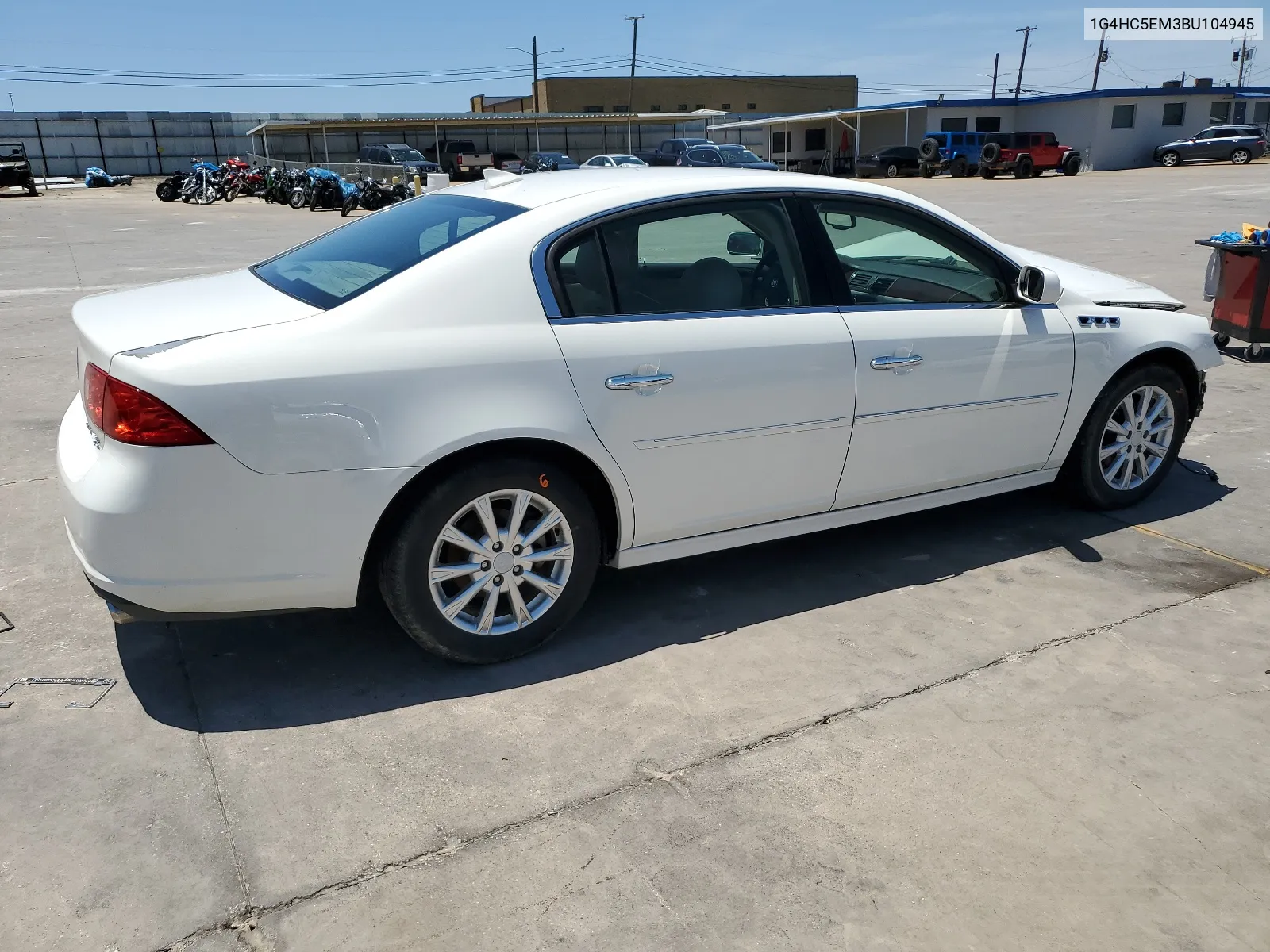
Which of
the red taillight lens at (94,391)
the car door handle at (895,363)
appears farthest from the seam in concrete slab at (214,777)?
the car door handle at (895,363)

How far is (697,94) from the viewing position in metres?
84.2

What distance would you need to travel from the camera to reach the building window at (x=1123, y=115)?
1807 inches

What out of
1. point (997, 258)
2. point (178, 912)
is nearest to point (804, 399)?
point (997, 258)

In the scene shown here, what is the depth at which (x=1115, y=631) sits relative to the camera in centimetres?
387

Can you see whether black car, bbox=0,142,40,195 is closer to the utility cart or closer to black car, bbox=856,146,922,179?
black car, bbox=856,146,922,179

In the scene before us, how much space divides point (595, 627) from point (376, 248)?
160 centimetres

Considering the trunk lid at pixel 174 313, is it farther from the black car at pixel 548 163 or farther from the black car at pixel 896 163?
the black car at pixel 896 163

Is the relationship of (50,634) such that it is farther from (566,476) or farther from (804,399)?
(804,399)

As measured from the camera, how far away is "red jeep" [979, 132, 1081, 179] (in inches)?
1551

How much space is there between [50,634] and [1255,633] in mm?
4384

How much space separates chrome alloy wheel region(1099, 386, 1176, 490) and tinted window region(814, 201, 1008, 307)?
0.98 meters

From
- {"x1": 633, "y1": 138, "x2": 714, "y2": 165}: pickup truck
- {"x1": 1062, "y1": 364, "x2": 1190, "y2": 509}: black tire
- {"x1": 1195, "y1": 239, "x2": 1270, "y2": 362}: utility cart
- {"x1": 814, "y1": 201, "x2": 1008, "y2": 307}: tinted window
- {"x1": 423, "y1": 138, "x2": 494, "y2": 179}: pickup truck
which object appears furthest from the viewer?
{"x1": 633, "y1": 138, "x2": 714, "y2": 165}: pickup truck

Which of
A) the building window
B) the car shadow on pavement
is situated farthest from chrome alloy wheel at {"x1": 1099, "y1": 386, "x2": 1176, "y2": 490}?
the building window

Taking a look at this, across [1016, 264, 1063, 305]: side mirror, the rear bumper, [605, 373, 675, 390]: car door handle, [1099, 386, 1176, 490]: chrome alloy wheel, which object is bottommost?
[1099, 386, 1176, 490]: chrome alloy wheel
